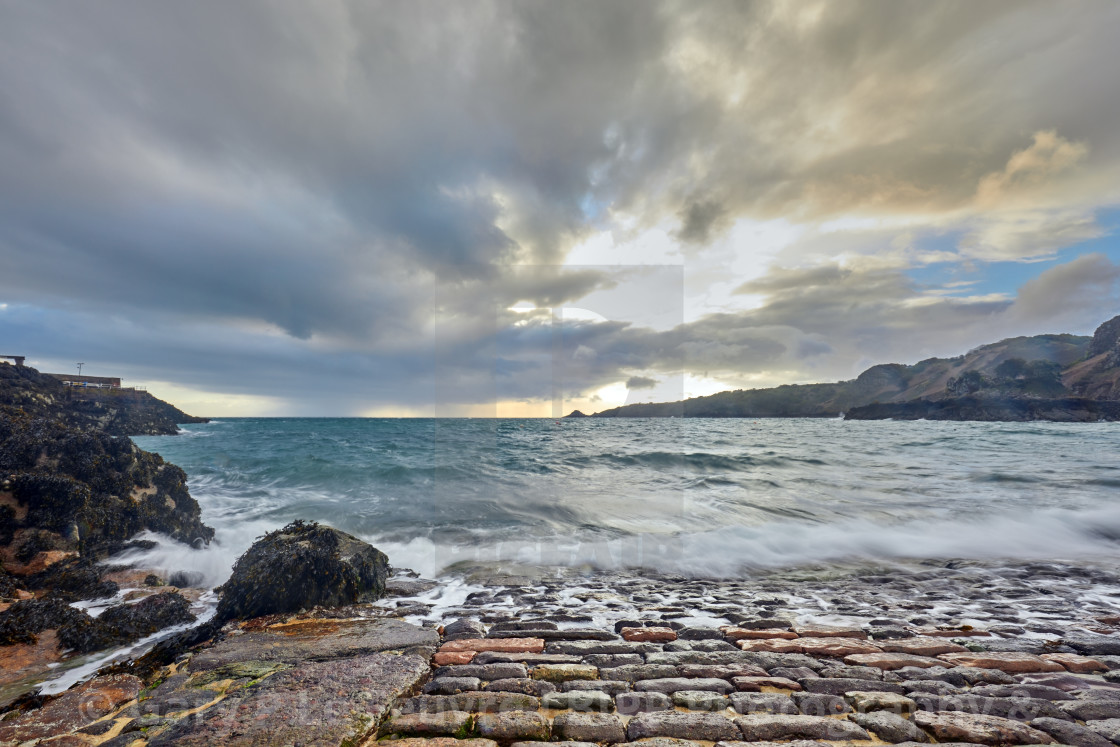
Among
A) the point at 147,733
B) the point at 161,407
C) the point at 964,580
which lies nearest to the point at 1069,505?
the point at 964,580

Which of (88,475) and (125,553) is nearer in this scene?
(125,553)

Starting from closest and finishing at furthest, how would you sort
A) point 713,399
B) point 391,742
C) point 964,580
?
point 391,742 → point 964,580 → point 713,399

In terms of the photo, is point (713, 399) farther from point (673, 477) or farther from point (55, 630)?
point (55, 630)

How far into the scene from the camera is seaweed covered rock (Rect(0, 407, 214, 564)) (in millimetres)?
6258

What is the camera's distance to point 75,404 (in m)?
27.9

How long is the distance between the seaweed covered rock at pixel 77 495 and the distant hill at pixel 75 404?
1.92 meters

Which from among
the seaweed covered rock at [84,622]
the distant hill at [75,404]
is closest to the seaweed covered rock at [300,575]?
the seaweed covered rock at [84,622]

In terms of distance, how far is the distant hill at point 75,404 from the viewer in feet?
49.5

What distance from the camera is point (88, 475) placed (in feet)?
25.9

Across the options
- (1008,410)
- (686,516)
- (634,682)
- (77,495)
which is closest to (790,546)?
(686,516)

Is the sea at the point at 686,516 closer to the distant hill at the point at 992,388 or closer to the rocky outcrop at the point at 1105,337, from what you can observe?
the distant hill at the point at 992,388

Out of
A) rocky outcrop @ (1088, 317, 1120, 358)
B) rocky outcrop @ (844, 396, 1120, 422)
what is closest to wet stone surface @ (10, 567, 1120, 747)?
rocky outcrop @ (844, 396, 1120, 422)

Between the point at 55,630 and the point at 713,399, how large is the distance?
14104 centimetres

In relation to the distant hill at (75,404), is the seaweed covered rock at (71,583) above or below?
below
